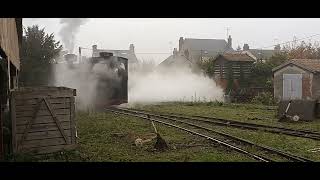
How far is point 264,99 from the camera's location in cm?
2986

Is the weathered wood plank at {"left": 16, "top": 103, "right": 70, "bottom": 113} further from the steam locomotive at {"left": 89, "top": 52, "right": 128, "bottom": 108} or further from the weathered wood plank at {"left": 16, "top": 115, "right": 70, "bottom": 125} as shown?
the steam locomotive at {"left": 89, "top": 52, "right": 128, "bottom": 108}

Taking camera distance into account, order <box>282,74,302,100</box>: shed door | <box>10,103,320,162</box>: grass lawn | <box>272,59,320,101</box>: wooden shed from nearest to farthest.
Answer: <box>10,103,320,162</box>: grass lawn
<box>272,59,320,101</box>: wooden shed
<box>282,74,302,100</box>: shed door

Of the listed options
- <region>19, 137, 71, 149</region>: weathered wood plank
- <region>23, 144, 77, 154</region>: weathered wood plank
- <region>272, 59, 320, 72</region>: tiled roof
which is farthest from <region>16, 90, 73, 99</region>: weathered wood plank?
<region>272, 59, 320, 72</region>: tiled roof

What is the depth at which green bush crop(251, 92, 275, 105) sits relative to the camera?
29328 millimetres

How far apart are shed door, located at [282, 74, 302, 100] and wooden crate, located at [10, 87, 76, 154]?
22.4 meters

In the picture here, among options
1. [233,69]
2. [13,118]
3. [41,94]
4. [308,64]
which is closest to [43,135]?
[13,118]

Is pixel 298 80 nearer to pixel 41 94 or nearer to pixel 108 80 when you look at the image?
pixel 108 80

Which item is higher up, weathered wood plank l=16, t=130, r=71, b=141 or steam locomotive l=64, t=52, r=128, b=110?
steam locomotive l=64, t=52, r=128, b=110

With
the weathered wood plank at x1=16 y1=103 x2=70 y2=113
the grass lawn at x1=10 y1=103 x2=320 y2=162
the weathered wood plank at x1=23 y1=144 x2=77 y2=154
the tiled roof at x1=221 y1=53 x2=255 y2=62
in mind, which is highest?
the tiled roof at x1=221 y1=53 x2=255 y2=62

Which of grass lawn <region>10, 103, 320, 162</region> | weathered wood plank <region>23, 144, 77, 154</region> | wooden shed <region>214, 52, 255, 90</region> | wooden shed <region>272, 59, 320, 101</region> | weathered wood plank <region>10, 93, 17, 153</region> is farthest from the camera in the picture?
wooden shed <region>214, 52, 255, 90</region>

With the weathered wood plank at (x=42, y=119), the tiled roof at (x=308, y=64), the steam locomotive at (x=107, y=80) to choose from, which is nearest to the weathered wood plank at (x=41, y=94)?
the weathered wood plank at (x=42, y=119)

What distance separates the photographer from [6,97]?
25.8 ft
